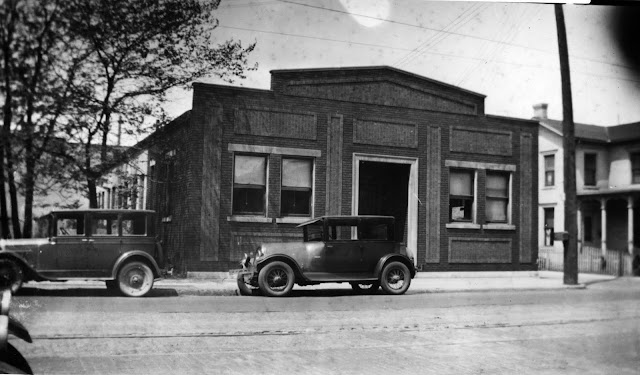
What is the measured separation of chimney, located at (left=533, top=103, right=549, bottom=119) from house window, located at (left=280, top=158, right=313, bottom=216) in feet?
8.54

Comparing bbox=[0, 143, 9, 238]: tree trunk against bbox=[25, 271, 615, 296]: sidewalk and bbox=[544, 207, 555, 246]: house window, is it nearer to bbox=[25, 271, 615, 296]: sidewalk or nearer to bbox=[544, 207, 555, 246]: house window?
bbox=[25, 271, 615, 296]: sidewalk

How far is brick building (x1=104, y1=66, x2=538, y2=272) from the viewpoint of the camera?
455 centimetres

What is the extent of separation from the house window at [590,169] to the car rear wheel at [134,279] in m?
5.21

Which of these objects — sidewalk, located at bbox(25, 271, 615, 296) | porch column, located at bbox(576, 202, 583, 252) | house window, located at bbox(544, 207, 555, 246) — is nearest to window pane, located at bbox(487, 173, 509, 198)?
house window, located at bbox(544, 207, 555, 246)

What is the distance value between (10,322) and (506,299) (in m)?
5.00

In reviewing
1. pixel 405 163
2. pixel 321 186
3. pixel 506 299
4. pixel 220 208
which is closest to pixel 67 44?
pixel 220 208

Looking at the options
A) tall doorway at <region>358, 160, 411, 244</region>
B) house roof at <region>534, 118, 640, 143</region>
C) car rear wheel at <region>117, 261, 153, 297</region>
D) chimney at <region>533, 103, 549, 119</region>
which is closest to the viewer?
tall doorway at <region>358, 160, 411, 244</region>

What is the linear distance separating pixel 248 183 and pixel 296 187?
0.51 m

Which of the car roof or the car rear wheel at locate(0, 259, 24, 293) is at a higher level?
the car roof

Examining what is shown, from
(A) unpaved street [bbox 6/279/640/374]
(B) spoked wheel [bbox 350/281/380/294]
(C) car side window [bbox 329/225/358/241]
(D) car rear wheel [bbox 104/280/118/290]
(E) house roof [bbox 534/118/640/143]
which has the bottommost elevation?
(A) unpaved street [bbox 6/279/640/374]

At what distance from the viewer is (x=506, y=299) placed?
19.9 feet

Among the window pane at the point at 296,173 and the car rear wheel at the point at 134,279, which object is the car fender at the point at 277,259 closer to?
the window pane at the point at 296,173

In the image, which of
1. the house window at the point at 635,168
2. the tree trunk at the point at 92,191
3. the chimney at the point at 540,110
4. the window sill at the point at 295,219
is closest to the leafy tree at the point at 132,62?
the tree trunk at the point at 92,191

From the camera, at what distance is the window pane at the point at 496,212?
5613 mm
